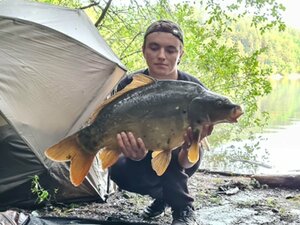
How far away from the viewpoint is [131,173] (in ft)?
9.11

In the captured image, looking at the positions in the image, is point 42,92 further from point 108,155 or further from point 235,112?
point 235,112

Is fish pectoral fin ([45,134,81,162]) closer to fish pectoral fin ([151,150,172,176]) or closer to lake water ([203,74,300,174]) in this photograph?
fish pectoral fin ([151,150,172,176])

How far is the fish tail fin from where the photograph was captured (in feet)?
6.93

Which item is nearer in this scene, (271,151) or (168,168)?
(168,168)

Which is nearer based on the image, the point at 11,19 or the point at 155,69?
the point at 155,69

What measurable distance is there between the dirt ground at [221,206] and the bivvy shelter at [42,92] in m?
0.21

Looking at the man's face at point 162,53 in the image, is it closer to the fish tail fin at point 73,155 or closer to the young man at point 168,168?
the young man at point 168,168

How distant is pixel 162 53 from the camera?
8.55 ft

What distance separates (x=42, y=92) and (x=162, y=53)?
85cm

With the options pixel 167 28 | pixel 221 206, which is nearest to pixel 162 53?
pixel 167 28

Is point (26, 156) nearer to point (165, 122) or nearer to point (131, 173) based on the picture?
point (131, 173)

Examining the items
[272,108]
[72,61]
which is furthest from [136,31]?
[272,108]

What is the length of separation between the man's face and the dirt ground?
904 mm

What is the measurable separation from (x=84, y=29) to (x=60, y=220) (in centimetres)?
149
